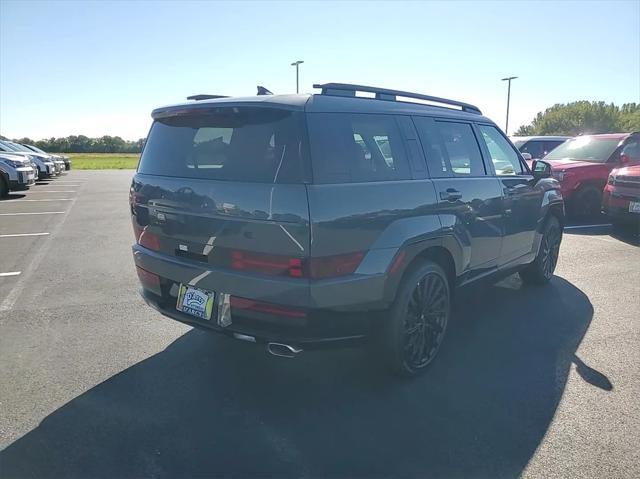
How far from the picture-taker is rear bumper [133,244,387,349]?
273cm

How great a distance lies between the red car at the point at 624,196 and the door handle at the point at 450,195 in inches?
239

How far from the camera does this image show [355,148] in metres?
3.00

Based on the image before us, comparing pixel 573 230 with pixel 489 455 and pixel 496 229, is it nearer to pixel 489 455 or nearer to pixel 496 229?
pixel 496 229

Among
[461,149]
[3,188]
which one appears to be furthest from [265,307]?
[3,188]

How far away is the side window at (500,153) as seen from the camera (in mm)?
4543

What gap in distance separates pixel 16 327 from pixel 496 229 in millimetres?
4391

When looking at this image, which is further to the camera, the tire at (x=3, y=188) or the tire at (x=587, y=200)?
the tire at (x=3, y=188)

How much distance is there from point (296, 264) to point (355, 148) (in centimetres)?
85

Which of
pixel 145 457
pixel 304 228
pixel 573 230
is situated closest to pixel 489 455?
pixel 304 228

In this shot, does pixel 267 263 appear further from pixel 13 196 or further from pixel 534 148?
pixel 13 196

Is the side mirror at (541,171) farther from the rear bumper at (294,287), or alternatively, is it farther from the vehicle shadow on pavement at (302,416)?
the rear bumper at (294,287)

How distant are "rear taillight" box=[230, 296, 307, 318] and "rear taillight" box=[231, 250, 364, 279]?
0.19m

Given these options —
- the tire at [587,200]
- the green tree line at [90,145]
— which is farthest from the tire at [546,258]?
the green tree line at [90,145]

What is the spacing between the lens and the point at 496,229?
434 centimetres
